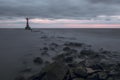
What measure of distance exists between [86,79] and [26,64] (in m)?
7.45

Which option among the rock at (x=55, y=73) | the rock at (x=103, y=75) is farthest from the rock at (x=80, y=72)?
the rock at (x=103, y=75)

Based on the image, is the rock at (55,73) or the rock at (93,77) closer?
the rock at (55,73)

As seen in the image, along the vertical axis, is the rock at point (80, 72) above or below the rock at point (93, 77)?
above

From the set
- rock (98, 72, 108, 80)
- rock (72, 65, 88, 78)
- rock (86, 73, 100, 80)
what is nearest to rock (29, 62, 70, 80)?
rock (72, 65, 88, 78)

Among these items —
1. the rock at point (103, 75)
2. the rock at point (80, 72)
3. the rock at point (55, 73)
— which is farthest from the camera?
the rock at point (80, 72)

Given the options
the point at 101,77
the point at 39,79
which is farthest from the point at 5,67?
the point at 101,77

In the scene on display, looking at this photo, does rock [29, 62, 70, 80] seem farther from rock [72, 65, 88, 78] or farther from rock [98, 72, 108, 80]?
rock [98, 72, 108, 80]

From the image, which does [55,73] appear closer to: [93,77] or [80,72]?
[80,72]

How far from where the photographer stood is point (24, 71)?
52.2 feet

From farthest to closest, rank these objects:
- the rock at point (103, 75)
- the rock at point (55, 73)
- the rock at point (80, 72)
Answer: the rock at point (80, 72)
the rock at point (103, 75)
the rock at point (55, 73)

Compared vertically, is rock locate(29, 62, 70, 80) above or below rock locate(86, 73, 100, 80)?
above

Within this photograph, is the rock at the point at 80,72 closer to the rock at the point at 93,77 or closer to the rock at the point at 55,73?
the rock at the point at 93,77

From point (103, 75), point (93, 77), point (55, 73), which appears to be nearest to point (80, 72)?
point (93, 77)

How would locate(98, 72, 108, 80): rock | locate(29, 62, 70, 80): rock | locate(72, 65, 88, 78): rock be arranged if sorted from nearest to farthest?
locate(29, 62, 70, 80): rock < locate(98, 72, 108, 80): rock < locate(72, 65, 88, 78): rock
